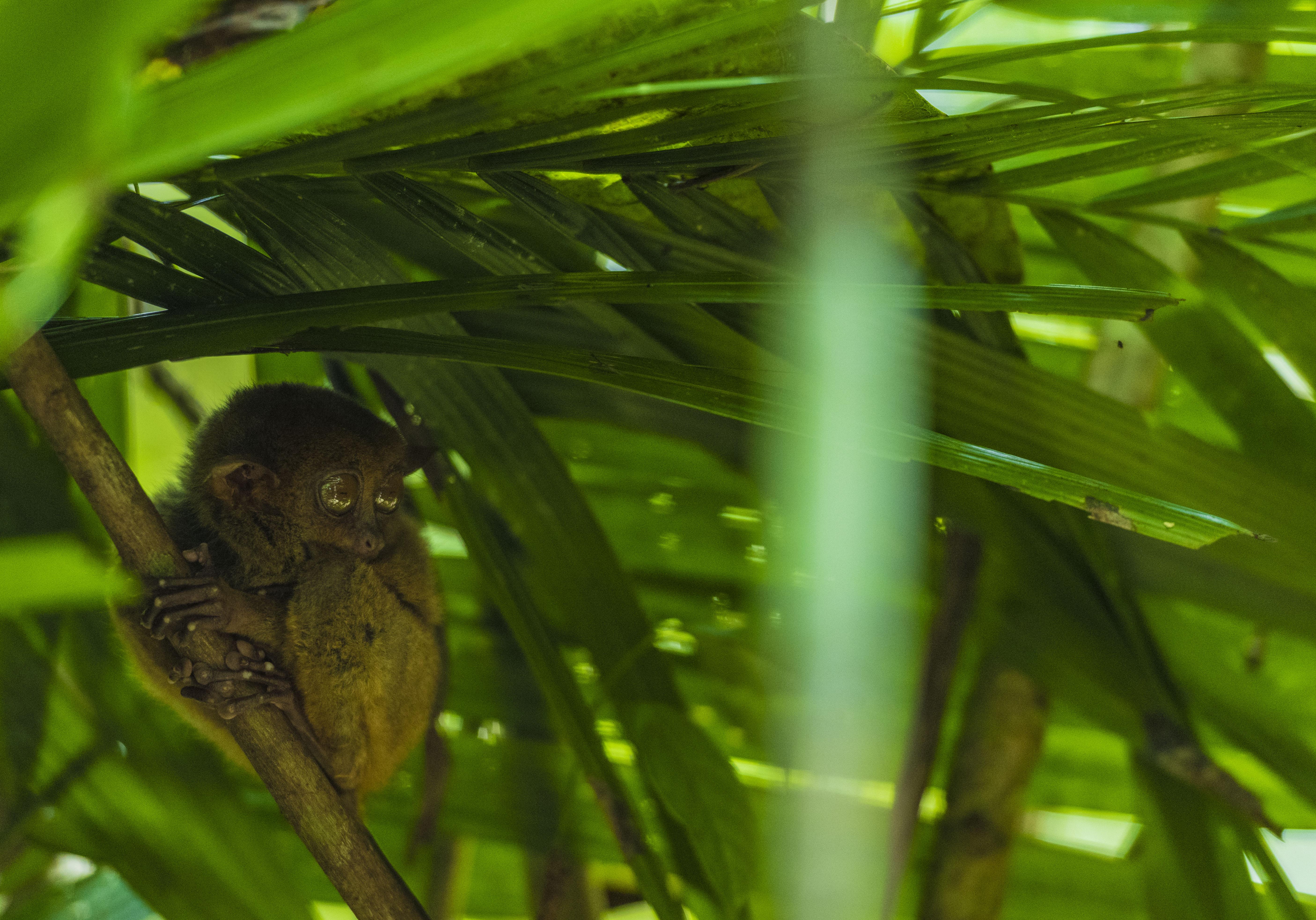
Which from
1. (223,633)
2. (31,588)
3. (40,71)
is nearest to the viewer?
(40,71)

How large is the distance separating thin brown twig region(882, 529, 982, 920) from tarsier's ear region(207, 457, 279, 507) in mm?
1206

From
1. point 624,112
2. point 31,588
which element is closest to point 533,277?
point 624,112

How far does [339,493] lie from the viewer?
1.63 meters

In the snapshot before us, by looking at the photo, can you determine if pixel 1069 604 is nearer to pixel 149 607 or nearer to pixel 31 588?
pixel 149 607

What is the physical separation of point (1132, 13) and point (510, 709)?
179 cm

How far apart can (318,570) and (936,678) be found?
3.67ft

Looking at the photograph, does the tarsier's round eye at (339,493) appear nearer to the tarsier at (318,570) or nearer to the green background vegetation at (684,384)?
the tarsier at (318,570)

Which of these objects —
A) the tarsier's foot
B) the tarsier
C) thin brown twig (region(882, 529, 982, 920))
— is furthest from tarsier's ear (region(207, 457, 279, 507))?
thin brown twig (region(882, 529, 982, 920))

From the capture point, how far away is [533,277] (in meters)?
1.17

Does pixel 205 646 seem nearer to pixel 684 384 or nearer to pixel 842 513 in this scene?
pixel 684 384

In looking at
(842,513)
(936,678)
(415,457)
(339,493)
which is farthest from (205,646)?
(936,678)

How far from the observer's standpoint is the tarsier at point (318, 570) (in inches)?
58.6

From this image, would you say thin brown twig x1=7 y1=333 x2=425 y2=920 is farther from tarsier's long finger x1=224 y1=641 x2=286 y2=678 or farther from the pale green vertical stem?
the pale green vertical stem

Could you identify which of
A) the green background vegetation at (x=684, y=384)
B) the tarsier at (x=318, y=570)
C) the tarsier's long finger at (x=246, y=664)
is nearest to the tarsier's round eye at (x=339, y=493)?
the tarsier at (x=318, y=570)
